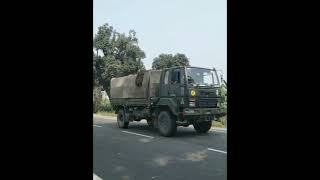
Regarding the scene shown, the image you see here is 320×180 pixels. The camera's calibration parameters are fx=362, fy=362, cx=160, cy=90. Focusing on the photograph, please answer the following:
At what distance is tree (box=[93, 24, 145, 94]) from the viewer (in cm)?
2970

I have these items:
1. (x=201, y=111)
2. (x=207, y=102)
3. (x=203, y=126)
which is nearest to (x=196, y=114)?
(x=201, y=111)

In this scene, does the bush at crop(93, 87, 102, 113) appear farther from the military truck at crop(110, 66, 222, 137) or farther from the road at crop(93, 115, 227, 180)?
the road at crop(93, 115, 227, 180)

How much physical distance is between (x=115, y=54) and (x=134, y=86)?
1750cm

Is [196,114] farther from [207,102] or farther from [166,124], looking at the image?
[166,124]

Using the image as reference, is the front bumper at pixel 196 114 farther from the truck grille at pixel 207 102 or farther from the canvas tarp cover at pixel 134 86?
the canvas tarp cover at pixel 134 86

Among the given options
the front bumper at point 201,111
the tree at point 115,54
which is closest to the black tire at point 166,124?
the front bumper at point 201,111

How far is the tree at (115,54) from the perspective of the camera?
29703 mm

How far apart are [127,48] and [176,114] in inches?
788

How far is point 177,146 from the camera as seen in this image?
9766 millimetres
